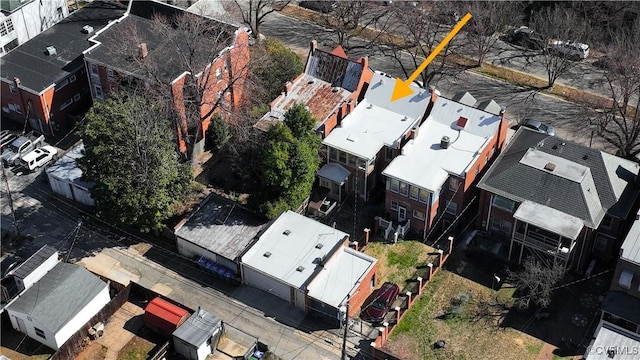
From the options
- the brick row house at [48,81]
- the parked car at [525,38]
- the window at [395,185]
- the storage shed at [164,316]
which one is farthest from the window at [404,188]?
the brick row house at [48,81]

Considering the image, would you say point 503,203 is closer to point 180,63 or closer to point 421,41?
point 180,63

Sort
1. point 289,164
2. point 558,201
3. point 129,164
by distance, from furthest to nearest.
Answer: point 289,164 → point 129,164 → point 558,201

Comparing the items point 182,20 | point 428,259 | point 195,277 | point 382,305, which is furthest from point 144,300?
point 182,20

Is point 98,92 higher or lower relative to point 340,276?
higher

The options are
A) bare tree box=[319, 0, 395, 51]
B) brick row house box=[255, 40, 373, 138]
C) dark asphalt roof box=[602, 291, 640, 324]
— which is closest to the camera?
dark asphalt roof box=[602, 291, 640, 324]

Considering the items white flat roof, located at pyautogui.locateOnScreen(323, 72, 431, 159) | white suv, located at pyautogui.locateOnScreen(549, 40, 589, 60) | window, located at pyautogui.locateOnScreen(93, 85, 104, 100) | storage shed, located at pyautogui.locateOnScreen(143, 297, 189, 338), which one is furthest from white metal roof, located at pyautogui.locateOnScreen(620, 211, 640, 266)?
window, located at pyautogui.locateOnScreen(93, 85, 104, 100)

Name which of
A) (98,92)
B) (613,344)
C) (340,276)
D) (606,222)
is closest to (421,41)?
(606,222)

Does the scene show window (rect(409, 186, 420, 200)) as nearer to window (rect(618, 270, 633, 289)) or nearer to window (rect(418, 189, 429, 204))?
window (rect(418, 189, 429, 204))
